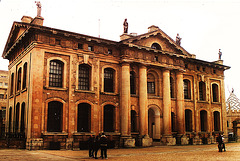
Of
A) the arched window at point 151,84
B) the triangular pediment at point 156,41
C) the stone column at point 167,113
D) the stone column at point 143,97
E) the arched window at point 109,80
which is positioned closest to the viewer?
the arched window at point 109,80

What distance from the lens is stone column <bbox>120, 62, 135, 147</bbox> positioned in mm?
29406

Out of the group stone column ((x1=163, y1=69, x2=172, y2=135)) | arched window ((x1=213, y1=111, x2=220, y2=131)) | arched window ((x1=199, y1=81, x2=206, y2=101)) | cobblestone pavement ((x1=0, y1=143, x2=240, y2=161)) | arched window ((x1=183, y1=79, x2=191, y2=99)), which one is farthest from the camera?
arched window ((x1=213, y1=111, x2=220, y2=131))

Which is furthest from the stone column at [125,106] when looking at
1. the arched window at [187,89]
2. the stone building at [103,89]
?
the arched window at [187,89]

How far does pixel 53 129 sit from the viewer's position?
26.4m

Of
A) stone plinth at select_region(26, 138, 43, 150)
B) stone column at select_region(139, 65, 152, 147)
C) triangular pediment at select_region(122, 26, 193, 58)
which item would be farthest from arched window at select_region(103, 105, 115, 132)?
triangular pediment at select_region(122, 26, 193, 58)

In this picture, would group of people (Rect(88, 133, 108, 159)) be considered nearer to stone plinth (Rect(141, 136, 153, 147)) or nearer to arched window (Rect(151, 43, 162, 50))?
→ stone plinth (Rect(141, 136, 153, 147))

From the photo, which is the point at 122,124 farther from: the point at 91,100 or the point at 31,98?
the point at 31,98

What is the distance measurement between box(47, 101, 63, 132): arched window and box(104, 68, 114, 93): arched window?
18.7 ft

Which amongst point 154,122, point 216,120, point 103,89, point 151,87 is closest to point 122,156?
point 103,89

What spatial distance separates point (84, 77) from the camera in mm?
29000

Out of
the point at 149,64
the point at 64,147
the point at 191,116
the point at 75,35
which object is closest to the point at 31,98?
the point at 64,147

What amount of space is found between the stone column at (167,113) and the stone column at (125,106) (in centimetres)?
506

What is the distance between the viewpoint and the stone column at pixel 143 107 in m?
30.7

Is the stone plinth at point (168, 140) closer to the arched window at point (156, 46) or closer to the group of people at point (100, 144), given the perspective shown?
the arched window at point (156, 46)
